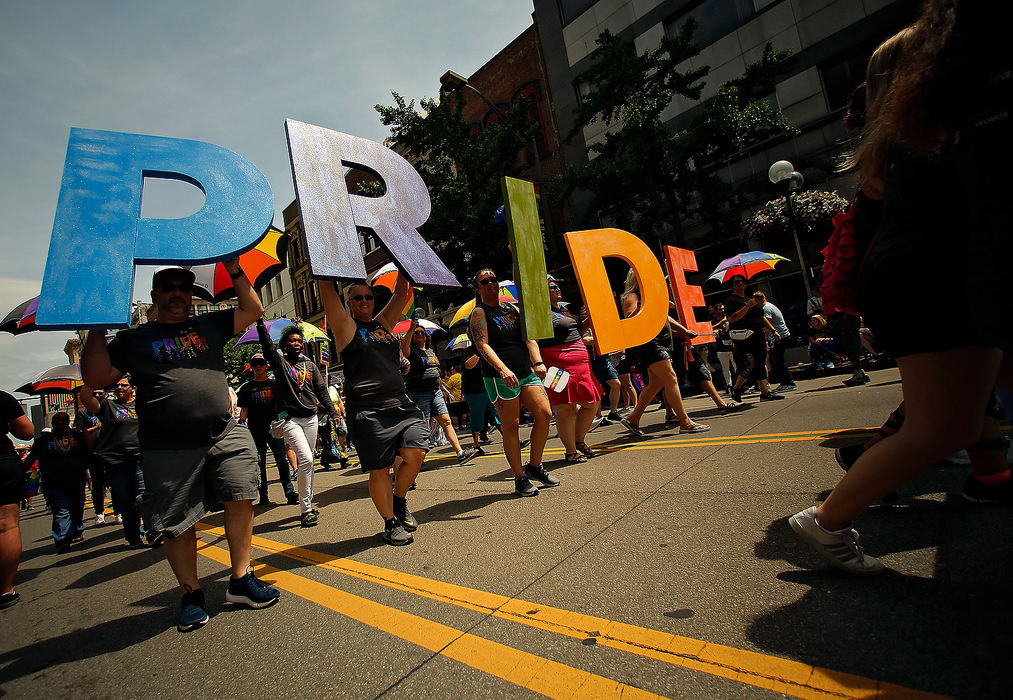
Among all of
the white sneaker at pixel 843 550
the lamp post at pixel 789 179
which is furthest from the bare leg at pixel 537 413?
the lamp post at pixel 789 179

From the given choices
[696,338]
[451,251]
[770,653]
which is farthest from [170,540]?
[451,251]

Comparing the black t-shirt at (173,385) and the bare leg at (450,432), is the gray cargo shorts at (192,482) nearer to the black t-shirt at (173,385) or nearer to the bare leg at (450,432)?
the black t-shirt at (173,385)

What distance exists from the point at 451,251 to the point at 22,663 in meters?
20.1

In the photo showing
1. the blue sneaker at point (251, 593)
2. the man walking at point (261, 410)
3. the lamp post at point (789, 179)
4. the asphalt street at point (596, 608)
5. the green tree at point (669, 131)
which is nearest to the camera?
the asphalt street at point (596, 608)

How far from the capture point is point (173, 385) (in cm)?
282

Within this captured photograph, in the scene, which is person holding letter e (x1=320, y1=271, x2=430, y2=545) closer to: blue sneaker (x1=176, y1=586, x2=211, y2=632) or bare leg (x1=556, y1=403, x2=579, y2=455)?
blue sneaker (x1=176, y1=586, x2=211, y2=632)

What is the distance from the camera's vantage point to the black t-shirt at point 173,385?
110 inches

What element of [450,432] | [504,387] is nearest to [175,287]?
[504,387]

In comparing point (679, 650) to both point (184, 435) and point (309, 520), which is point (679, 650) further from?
point (309, 520)

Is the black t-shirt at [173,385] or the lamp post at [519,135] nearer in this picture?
the black t-shirt at [173,385]

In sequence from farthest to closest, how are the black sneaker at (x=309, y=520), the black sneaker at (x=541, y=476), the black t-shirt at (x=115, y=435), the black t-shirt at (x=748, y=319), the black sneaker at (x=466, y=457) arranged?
the black t-shirt at (x=748, y=319) → the black sneaker at (x=466, y=457) → the black t-shirt at (x=115, y=435) → the black sneaker at (x=309, y=520) → the black sneaker at (x=541, y=476)

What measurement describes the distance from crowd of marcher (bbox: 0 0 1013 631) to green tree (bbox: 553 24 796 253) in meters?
11.6

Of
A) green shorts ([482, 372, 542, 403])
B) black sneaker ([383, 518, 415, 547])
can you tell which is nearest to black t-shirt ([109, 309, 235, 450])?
black sneaker ([383, 518, 415, 547])

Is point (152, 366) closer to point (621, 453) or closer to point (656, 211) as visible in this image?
point (621, 453)
